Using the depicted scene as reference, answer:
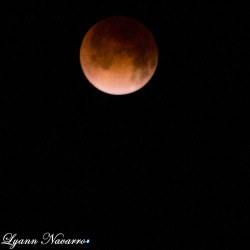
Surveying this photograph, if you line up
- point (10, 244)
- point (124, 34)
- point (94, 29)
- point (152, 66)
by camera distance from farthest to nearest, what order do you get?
point (10, 244)
point (152, 66)
point (94, 29)
point (124, 34)

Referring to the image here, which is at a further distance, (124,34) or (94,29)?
(94,29)

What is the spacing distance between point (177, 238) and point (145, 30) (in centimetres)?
634

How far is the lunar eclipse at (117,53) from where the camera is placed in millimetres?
2837

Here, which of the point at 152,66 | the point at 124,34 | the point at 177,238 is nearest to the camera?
the point at 124,34

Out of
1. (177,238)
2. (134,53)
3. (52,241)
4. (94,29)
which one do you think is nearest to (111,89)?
(134,53)

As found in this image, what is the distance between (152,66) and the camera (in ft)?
10.6

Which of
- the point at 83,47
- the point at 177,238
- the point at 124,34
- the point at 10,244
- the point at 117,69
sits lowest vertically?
the point at 10,244

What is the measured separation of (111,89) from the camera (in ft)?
10.5

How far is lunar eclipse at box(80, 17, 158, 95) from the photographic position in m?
2.84

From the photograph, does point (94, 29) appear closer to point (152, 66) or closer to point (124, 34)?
point (124, 34)

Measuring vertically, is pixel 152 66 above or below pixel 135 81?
above

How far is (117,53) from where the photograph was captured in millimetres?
2834

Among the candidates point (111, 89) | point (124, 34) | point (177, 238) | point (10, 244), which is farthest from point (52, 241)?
point (124, 34)

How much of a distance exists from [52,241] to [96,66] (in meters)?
5.09
